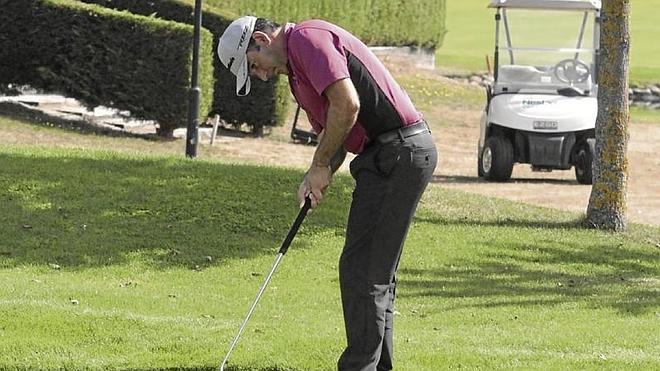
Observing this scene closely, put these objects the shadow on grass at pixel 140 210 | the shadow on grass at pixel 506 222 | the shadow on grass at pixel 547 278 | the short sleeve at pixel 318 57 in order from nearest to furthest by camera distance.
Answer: the short sleeve at pixel 318 57
the shadow on grass at pixel 547 278
the shadow on grass at pixel 140 210
the shadow on grass at pixel 506 222

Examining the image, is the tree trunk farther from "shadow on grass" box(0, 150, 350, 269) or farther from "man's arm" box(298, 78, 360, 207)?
"man's arm" box(298, 78, 360, 207)

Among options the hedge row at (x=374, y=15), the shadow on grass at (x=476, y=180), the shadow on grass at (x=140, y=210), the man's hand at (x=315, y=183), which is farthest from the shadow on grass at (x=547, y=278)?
the hedge row at (x=374, y=15)

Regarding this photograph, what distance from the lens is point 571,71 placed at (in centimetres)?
1719

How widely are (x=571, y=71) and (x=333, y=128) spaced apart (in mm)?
12483

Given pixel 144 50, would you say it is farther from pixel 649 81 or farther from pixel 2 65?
pixel 649 81

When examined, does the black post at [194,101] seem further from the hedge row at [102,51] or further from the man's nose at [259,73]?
the man's nose at [259,73]

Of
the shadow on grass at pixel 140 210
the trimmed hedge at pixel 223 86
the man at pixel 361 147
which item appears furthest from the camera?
the trimmed hedge at pixel 223 86

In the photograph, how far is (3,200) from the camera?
10.4m

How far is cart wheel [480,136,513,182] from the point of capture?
16.1 m

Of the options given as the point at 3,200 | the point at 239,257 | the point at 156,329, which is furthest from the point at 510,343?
the point at 3,200

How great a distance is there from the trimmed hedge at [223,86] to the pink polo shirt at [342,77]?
1300 centimetres

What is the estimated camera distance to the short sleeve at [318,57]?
5.04m

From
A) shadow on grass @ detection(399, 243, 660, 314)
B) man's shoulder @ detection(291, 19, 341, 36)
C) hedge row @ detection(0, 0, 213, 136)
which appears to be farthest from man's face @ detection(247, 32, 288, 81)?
hedge row @ detection(0, 0, 213, 136)

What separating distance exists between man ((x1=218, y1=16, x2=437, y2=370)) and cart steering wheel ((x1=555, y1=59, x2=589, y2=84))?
12.0 meters
